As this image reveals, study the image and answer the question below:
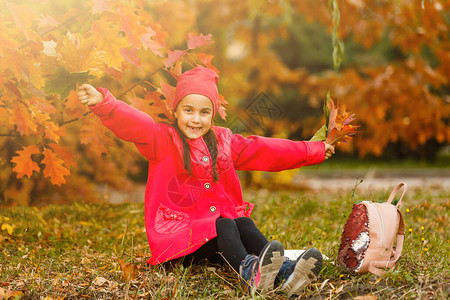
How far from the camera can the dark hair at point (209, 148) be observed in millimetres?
2357

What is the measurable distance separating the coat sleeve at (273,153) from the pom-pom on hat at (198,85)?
0.84ft

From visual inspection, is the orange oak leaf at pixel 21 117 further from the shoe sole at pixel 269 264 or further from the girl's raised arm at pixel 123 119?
the shoe sole at pixel 269 264

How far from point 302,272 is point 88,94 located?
1279 mm

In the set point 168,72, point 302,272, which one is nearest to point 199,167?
point 168,72

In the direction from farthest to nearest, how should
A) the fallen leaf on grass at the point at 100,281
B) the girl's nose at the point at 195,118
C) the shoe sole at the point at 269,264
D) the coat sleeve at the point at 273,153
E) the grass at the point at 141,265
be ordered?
the coat sleeve at the point at 273,153 → the girl's nose at the point at 195,118 → the fallen leaf on grass at the point at 100,281 → the grass at the point at 141,265 → the shoe sole at the point at 269,264

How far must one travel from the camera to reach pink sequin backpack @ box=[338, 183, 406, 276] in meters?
2.24

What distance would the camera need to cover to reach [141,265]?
98.2 inches

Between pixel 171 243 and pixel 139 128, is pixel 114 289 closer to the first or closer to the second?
pixel 171 243

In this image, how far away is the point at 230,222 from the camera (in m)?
2.29

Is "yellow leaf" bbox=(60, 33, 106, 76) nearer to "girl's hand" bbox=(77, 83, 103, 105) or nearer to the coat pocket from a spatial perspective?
"girl's hand" bbox=(77, 83, 103, 105)

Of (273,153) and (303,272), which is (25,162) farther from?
(303,272)

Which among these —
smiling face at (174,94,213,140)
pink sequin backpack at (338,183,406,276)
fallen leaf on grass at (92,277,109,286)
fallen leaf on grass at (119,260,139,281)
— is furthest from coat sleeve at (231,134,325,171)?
fallen leaf on grass at (92,277,109,286)

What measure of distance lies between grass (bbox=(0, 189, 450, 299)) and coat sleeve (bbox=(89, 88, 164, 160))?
1.99 ft

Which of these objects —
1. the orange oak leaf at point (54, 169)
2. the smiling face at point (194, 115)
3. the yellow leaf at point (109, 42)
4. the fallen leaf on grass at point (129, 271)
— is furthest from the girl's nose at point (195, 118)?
the orange oak leaf at point (54, 169)
